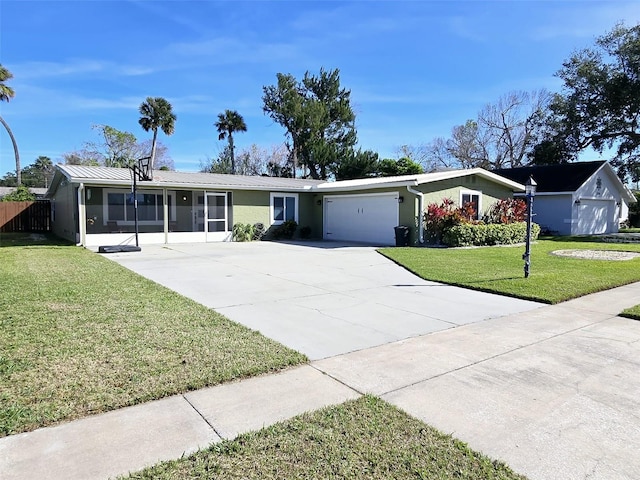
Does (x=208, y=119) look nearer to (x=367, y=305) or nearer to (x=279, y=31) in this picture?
(x=279, y=31)

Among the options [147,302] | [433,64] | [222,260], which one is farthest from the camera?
[433,64]

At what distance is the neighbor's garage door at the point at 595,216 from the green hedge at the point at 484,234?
8477mm

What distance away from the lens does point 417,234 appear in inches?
612

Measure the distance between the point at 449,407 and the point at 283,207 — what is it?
54.3 feet

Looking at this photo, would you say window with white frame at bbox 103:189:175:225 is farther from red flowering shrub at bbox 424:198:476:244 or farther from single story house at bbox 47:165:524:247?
red flowering shrub at bbox 424:198:476:244

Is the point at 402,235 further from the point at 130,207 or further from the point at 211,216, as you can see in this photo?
the point at 130,207

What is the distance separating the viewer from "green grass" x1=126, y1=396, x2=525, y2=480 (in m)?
2.29

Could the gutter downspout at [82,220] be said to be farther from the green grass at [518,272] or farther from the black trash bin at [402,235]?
the black trash bin at [402,235]

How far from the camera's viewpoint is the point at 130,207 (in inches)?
616

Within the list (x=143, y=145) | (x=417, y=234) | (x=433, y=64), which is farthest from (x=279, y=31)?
(x=143, y=145)

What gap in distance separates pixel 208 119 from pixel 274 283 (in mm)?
33038

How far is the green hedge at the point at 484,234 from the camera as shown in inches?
594

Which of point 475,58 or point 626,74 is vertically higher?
point 626,74

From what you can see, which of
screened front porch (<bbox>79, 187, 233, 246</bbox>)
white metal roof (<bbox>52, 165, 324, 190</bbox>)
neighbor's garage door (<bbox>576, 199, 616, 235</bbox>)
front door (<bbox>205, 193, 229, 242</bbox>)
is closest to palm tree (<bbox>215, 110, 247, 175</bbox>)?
white metal roof (<bbox>52, 165, 324, 190</bbox>)
